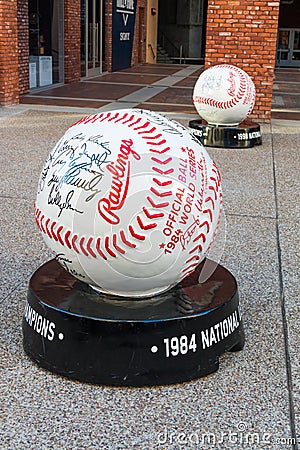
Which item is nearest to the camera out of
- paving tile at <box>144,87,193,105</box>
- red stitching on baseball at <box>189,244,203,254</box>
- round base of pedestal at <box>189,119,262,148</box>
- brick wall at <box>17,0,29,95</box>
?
red stitching on baseball at <box>189,244,203,254</box>

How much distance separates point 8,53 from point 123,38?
14463mm

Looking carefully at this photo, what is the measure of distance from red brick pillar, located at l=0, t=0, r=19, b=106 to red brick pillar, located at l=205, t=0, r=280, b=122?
14.4ft

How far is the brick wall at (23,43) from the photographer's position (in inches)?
619

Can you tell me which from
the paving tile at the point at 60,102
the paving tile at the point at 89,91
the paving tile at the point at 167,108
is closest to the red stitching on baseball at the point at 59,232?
the paving tile at the point at 167,108

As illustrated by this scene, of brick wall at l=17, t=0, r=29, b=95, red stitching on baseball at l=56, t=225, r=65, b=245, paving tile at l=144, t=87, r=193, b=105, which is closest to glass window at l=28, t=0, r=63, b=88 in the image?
brick wall at l=17, t=0, r=29, b=95

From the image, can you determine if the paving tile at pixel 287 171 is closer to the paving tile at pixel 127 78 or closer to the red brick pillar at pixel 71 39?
the red brick pillar at pixel 71 39

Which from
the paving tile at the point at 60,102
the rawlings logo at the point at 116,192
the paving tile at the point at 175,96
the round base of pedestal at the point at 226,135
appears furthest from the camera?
the paving tile at the point at 175,96

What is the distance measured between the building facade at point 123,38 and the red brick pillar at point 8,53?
2 cm

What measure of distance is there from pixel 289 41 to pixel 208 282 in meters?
36.1

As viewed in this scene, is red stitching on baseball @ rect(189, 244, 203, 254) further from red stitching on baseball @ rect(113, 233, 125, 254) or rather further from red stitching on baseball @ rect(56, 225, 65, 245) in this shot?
red stitching on baseball @ rect(56, 225, 65, 245)

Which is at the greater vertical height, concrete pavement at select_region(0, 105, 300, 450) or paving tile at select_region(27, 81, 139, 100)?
concrete pavement at select_region(0, 105, 300, 450)

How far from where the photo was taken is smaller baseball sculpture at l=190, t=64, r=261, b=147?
31.8 feet

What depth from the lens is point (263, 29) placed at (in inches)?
501

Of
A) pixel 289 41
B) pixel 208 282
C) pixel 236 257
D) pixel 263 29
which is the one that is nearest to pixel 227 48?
pixel 263 29
